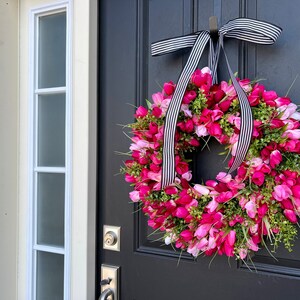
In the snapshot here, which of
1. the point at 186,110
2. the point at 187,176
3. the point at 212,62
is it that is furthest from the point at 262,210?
the point at 212,62

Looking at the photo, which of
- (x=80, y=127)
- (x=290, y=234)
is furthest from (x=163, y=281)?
(x=80, y=127)

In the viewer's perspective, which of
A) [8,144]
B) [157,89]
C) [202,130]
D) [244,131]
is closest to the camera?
[244,131]

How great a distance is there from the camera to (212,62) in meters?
0.94

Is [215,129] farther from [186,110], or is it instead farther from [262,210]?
[262,210]

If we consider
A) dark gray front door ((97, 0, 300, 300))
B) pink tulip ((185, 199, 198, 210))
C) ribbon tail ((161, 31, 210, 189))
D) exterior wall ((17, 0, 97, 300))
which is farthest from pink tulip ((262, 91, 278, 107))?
exterior wall ((17, 0, 97, 300))

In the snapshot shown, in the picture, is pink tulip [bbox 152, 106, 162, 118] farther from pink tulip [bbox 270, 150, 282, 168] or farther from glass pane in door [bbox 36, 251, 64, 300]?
glass pane in door [bbox 36, 251, 64, 300]

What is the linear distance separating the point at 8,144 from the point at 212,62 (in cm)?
82

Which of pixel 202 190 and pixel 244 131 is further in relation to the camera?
pixel 202 190

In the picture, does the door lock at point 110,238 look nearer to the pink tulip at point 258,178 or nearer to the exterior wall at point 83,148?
the exterior wall at point 83,148

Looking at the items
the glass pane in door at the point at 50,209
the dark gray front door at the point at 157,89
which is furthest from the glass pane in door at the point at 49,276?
the dark gray front door at the point at 157,89

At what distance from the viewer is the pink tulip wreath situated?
79cm

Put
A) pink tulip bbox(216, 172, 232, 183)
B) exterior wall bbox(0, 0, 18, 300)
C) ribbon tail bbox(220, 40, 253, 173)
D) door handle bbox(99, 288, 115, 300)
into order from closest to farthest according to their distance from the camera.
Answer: ribbon tail bbox(220, 40, 253, 173), pink tulip bbox(216, 172, 232, 183), door handle bbox(99, 288, 115, 300), exterior wall bbox(0, 0, 18, 300)

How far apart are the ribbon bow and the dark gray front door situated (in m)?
0.06

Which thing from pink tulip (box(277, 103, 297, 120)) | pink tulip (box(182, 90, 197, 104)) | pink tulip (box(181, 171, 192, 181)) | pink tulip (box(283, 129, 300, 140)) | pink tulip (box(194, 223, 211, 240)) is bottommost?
pink tulip (box(194, 223, 211, 240))
